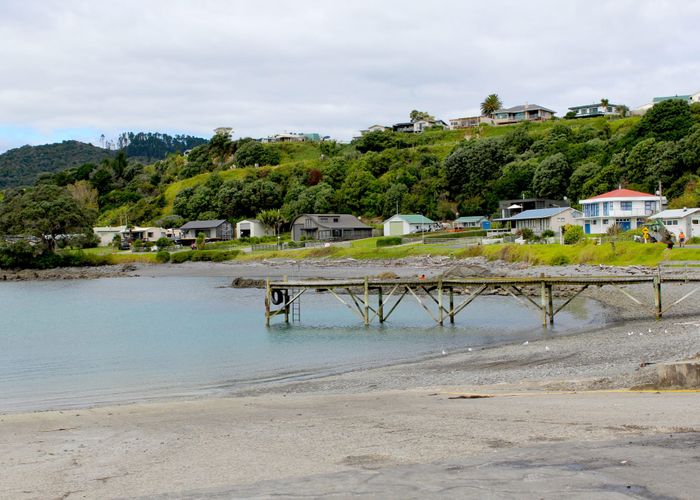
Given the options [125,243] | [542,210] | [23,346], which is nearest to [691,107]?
[542,210]

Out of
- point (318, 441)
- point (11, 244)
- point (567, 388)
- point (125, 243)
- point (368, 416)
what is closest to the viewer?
point (318, 441)

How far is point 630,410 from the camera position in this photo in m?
12.7

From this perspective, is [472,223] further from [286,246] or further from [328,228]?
[286,246]

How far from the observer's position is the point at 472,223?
331 feet

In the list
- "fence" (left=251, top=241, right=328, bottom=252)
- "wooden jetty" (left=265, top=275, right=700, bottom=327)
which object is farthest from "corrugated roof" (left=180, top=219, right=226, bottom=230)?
"wooden jetty" (left=265, top=275, right=700, bottom=327)

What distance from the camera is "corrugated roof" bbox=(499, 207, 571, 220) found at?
84.4 meters

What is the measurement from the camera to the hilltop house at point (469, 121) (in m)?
175

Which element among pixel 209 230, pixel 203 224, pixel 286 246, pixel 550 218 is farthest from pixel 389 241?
pixel 203 224

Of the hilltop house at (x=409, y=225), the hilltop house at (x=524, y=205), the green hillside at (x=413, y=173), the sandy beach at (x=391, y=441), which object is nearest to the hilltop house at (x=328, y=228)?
the hilltop house at (x=409, y=225)

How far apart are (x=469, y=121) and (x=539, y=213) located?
98790 millimetres

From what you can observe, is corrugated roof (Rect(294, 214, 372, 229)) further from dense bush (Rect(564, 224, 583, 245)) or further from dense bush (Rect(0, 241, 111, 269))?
dense bush (Rect(564, 224, 583, 245))

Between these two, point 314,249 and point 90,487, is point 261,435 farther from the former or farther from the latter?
point 314,249

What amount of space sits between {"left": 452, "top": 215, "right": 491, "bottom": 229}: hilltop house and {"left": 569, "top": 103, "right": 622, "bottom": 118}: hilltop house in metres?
69.2

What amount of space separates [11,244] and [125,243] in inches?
1133
